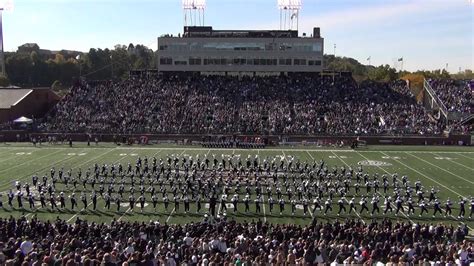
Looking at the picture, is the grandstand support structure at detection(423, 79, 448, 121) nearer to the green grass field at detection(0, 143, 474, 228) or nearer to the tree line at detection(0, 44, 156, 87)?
the green grass field at detection(0, 143, 474, 228)

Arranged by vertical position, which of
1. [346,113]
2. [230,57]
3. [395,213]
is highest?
[230,57]

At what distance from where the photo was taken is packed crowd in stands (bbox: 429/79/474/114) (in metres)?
49.0

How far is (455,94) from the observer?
171 ft

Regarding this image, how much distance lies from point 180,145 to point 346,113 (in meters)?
17.2

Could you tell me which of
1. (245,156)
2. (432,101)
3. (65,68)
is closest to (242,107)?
(245,156)

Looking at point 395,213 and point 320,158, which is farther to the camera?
point 320,158

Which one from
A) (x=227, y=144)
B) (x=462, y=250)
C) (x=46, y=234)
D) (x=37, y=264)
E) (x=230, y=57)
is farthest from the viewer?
(x=230, y=57)

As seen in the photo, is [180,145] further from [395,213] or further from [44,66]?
[44,66]

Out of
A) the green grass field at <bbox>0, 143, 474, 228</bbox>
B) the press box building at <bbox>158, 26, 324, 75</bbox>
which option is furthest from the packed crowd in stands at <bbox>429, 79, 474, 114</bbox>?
the press box building at <bbox>158, 26, 324, 75</bbox>

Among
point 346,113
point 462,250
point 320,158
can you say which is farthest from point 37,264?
point 346,113

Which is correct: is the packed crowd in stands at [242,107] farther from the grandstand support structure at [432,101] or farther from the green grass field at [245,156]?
the green grass field at [245,156]

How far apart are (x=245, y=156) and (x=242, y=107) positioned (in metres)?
17.2

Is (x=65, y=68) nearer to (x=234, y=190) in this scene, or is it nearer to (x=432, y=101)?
(x=432, y=101)

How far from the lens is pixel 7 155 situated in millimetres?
34062
